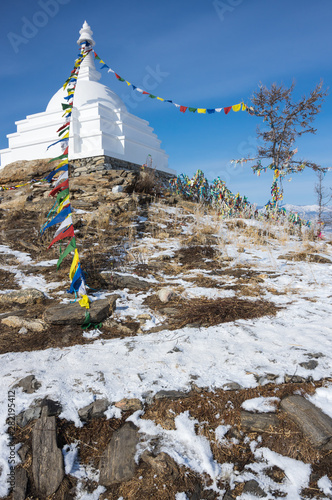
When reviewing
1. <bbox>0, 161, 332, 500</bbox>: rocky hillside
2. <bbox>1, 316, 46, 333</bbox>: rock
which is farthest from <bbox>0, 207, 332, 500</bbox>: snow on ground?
<bbox>1, 316, 46, 333</bbox>: rock

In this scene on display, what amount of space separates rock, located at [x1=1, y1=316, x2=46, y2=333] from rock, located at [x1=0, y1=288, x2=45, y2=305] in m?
0.63

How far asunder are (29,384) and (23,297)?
7.02 ft

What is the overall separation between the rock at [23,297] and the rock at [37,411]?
7.33ft

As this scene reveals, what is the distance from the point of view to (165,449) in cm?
207

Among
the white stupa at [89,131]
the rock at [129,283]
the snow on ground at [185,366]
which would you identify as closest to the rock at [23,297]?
the rock at [129,283]

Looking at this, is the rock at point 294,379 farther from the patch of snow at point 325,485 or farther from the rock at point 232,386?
the patch of snow at point 325,485

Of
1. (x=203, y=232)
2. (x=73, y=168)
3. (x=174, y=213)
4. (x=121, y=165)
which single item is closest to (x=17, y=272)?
(x=203, y=232)

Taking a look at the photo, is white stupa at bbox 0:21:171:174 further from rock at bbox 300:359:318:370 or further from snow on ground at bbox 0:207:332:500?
rock at bbox 300:359:318:370

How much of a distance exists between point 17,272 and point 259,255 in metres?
5.16

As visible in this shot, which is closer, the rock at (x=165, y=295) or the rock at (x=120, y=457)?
the rock at (x=120, y=457)

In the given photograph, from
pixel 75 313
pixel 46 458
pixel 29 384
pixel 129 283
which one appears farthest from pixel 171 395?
pixel 129 283

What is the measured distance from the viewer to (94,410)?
7.72 feet

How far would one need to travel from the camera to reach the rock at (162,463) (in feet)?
6.30

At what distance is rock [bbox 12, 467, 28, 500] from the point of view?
6.12 feet
